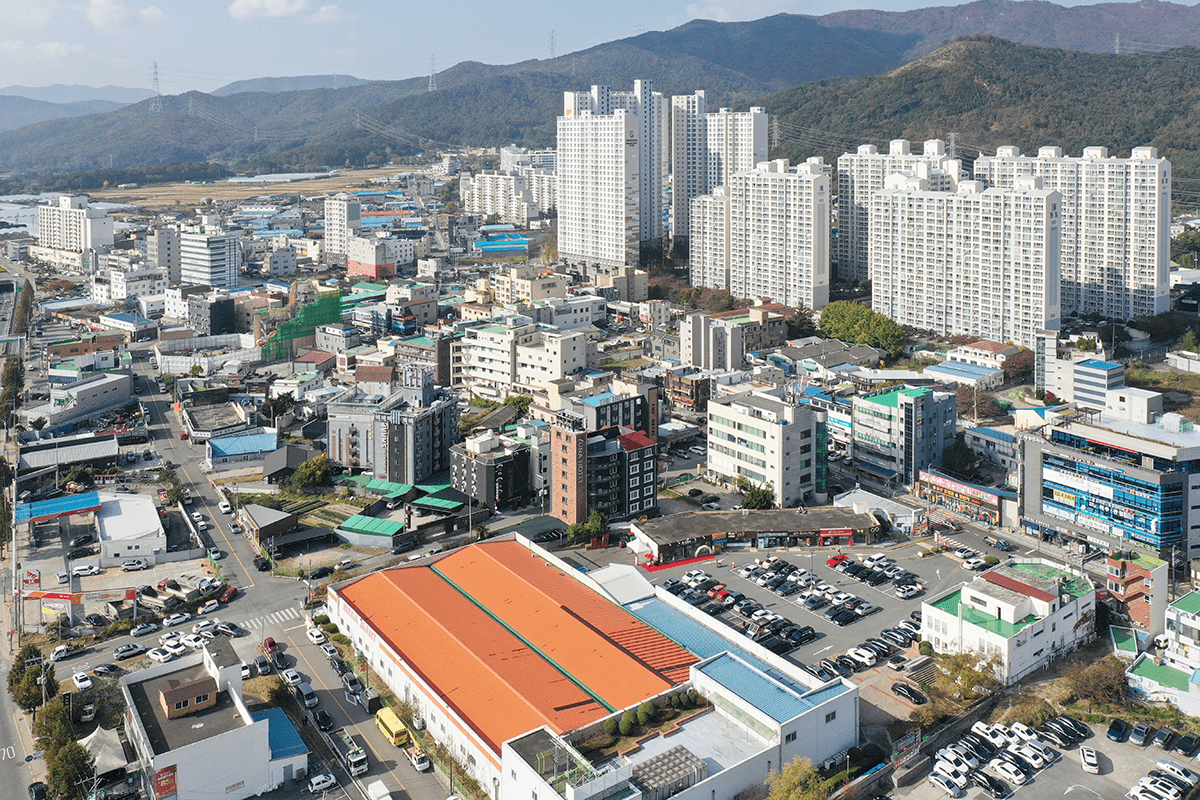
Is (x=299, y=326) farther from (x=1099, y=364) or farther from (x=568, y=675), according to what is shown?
(x=568, y=675)

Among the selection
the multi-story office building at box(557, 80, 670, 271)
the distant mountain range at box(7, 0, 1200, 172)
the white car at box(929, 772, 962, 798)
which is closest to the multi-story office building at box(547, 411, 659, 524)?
the white car at box(929, 772, 962, 798)

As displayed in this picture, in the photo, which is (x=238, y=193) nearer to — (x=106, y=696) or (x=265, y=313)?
(x=265, y=313)

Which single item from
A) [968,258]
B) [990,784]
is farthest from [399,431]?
[968,258]

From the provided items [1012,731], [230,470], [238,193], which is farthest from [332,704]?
[238,193]

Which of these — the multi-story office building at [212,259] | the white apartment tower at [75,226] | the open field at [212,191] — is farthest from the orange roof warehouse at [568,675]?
the open field at [212,191]

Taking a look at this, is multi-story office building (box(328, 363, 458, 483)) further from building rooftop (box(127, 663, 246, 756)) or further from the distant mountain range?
the distant mountain range

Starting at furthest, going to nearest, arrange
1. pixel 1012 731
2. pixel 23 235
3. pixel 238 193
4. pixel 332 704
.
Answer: pixel 238 193 → pixel 23 235 → pixel 332 704 → pixel 1012 731
